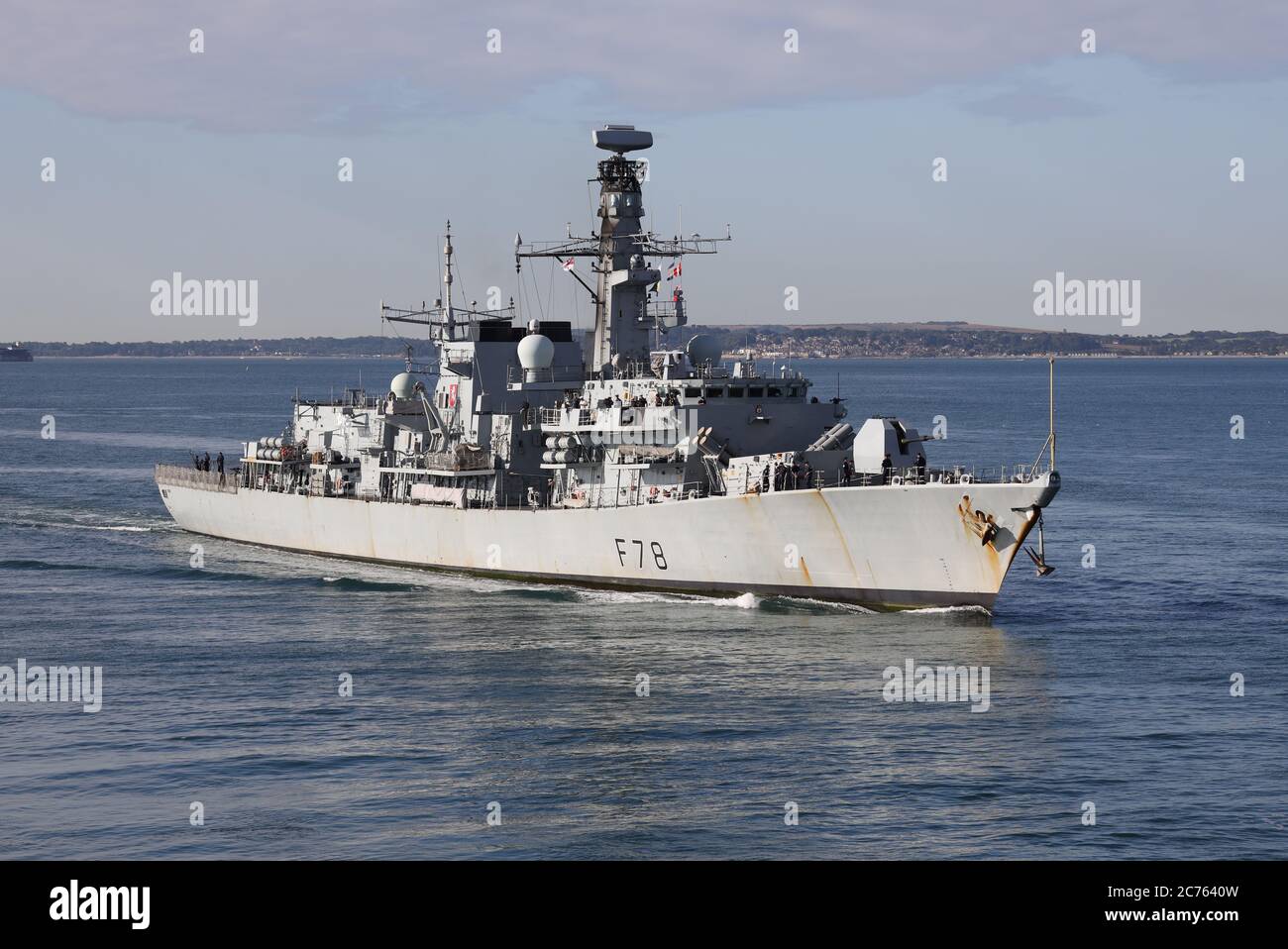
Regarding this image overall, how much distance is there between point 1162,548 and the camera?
45750 millimetres

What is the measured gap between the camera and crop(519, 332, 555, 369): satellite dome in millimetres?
45688

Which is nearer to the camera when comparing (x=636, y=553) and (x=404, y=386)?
(x=636, y=553)

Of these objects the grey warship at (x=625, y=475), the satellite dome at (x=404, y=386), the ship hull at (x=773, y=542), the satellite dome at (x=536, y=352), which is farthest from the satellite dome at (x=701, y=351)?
the satellite dome at (x=404, y=386)

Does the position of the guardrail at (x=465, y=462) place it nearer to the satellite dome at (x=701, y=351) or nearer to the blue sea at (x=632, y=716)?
the blue sea at (x=632, y=716)

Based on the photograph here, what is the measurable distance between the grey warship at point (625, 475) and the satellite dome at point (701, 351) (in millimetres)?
67

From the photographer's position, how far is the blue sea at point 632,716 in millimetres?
21094

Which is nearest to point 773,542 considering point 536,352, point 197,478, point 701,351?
point 701,351

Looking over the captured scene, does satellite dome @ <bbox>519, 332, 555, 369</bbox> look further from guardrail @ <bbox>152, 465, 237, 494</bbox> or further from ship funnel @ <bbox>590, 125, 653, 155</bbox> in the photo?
guardrail @ <bbox>152, 465, 237, 494</bbox>

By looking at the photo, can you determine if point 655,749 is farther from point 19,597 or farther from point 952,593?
point 19,597

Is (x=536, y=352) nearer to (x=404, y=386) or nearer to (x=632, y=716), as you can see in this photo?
(x=404, y=386)

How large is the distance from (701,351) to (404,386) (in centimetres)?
1227

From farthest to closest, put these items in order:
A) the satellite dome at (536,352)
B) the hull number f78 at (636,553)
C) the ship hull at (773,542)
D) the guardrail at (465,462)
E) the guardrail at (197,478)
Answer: the guardrail at (197,478)
the satellite dome at (536,352)
the guardrail at (465,462)
the hull number f78 at (636,553)
the ship hull at (773,542)

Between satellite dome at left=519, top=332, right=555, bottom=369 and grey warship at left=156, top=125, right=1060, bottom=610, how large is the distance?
75 mm

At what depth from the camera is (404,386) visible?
50.8m
